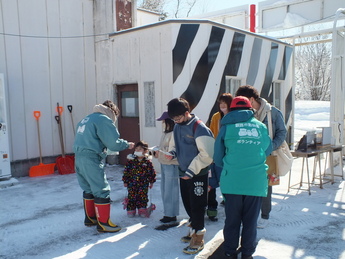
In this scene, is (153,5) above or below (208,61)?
above

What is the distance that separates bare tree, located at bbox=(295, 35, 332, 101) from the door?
23383 mm

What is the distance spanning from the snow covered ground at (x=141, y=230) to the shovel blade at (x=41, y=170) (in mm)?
1278

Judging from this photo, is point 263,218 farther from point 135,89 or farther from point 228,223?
point 135,89

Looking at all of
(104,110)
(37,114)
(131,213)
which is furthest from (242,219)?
(37,114)

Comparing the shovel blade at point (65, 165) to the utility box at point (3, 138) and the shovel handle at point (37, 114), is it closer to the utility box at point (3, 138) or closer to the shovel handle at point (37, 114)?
the shovel handle at point (37, 114)

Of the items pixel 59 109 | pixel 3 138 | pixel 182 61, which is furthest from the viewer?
pixel 59 109

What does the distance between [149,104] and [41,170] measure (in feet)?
8.98

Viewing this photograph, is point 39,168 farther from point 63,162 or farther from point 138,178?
point 138,178

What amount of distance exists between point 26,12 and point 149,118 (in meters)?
3.42

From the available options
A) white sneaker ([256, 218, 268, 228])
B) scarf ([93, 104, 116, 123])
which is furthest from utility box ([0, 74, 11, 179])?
white sneaker ([256, 218, 268, 228])

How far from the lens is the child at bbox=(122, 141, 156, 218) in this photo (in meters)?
4.33

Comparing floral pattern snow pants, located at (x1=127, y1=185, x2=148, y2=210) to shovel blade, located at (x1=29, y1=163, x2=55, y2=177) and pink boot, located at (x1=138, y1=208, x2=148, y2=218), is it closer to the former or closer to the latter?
pink boot, located at (x1=138, y1=208, x2=148, y2=218)

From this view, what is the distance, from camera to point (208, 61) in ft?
22.7

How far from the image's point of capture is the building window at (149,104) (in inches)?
276
